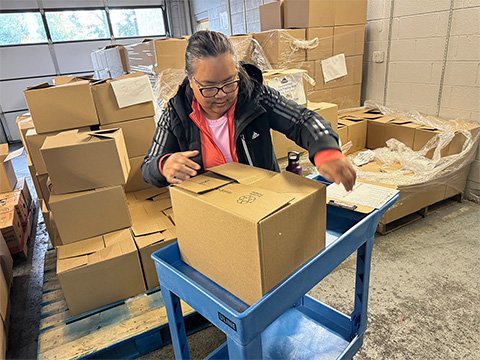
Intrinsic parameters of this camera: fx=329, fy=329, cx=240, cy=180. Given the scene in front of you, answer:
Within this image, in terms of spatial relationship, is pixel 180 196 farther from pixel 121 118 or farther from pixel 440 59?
pixel 440 59

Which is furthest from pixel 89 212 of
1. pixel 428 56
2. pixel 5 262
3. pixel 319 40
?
pixel 428 56

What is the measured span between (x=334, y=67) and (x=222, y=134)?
238 cm

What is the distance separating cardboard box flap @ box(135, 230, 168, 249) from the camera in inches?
69.1

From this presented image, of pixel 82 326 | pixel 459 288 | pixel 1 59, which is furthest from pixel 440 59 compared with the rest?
pixel 1 59

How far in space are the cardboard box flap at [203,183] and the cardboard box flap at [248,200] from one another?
22 mm

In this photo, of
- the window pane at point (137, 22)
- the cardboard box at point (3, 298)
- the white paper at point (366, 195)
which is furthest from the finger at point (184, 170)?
the window pane at point (137, 22)

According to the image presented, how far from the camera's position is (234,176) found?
95 cm

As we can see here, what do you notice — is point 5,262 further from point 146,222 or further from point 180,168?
point 180,168

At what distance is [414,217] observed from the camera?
2662 mm

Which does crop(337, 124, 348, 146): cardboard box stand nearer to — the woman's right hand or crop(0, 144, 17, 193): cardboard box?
the woman's right hand

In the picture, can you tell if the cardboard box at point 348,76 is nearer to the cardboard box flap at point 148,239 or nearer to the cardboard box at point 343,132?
the cardboard box at point 343,132

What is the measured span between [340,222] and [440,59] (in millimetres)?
2350

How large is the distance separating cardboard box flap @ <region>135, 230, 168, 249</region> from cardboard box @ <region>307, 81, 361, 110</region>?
2018 millimetres

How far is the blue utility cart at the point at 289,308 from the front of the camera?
2.62ft
